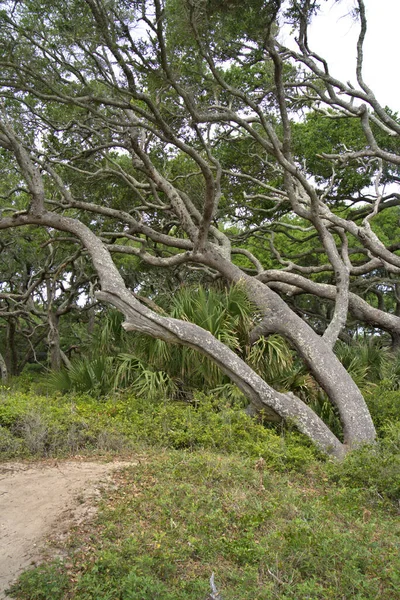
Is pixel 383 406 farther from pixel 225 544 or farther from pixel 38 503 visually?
pixel 38 503

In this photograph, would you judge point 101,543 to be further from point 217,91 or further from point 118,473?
point 217,91

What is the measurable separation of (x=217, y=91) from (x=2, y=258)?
10.9m

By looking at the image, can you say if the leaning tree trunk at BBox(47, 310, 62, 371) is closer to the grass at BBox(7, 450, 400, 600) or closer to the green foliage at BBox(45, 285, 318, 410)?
the green foliage at BBox(45, 285, 318, 410)

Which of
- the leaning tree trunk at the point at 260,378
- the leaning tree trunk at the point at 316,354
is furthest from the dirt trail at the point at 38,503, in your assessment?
the leaning tree trunk at the point at 316,354

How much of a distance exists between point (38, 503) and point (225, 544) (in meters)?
1.95

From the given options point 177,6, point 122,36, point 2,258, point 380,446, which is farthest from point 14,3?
point 2,258

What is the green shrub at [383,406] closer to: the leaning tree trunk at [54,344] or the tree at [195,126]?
the tree at [195,126]

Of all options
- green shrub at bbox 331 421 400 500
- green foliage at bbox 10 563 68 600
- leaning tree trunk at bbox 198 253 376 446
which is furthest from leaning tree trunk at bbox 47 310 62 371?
green foliage at bbox 10 563 68 600

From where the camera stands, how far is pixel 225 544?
444cm

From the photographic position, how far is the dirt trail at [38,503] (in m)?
4.36

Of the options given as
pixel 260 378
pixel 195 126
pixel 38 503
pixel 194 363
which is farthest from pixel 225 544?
pixel 195 126

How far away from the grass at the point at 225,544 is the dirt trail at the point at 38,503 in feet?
0.74

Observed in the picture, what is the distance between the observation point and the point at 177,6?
775 centimetres

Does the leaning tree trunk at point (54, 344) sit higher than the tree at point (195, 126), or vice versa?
the tree at point (195, 126)
